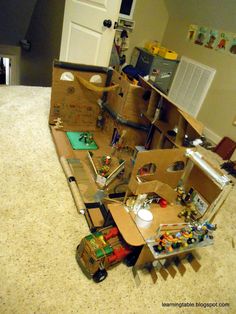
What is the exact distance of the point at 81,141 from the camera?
2.06 m

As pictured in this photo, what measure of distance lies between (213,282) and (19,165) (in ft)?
4.43

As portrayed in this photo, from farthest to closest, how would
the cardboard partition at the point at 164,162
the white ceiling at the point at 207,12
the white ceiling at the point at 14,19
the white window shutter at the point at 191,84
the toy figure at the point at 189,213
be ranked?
1. the white ceiling at the point at 14,19
2. the white window shutter at the point at 191,84
3. the white ceiling at the point at 207,12
4. the toy figure at the point at 189,213
5. the cardboard partition at the point at 164,162

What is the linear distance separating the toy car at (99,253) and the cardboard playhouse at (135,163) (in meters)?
0.08

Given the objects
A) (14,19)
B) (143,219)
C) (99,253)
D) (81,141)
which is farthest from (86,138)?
(14,19)

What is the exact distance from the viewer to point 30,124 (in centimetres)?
216

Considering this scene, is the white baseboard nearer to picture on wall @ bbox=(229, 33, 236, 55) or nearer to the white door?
picture on wall @ bbox=(229, 33, 236, 55)

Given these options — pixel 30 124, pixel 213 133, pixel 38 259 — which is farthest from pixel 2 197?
pixel 213 133

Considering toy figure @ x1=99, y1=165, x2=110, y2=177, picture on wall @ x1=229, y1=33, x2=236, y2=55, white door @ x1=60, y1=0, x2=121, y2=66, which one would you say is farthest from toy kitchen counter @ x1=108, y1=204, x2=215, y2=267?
picture on wall @ x1=229, y1=33, x2=236, y2=55

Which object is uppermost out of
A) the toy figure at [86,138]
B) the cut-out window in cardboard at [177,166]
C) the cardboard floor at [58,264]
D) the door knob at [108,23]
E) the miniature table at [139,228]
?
the door knob at [108,23]

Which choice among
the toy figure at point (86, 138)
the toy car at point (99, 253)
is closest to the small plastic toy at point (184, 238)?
the toy car at point (99, 253)

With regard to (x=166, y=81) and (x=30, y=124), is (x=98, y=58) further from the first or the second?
(x=166, y=81)

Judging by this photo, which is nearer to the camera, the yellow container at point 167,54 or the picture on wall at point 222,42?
the picture on wall at point 222,42

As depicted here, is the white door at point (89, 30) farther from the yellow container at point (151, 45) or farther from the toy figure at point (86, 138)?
the yellow container at point (151, 45)

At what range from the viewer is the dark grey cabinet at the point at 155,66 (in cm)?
345
